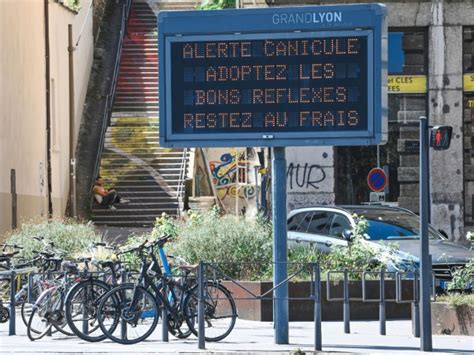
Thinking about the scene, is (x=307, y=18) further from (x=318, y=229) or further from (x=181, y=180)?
(x=181, y=180)

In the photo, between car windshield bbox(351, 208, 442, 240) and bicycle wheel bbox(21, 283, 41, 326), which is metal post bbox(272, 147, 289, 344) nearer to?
bicycle wheel bbox(21, 283, 41, 326)

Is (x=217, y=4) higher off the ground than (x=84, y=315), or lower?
higher

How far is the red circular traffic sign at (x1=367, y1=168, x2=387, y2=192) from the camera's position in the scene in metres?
32.5

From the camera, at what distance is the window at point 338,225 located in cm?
2320

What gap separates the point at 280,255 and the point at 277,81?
6.58 ft

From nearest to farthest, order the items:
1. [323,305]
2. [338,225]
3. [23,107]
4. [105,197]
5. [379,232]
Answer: [323,305], [379,232], [338,225], [23,107], [105,197]

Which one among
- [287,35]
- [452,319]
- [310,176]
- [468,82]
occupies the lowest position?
[452,319]

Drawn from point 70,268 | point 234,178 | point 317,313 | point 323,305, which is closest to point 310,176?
point 234,178

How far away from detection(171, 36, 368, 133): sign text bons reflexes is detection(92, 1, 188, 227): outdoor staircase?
1906cm

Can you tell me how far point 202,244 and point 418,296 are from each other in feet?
17.1

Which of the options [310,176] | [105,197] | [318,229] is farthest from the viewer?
[105,197]

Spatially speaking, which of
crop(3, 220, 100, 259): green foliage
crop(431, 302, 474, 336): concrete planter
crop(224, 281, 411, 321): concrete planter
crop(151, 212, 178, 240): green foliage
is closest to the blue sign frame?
crop(431, 302, 474, 336): concrete planter

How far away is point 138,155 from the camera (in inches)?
1549

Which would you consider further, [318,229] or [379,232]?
[318,229]
